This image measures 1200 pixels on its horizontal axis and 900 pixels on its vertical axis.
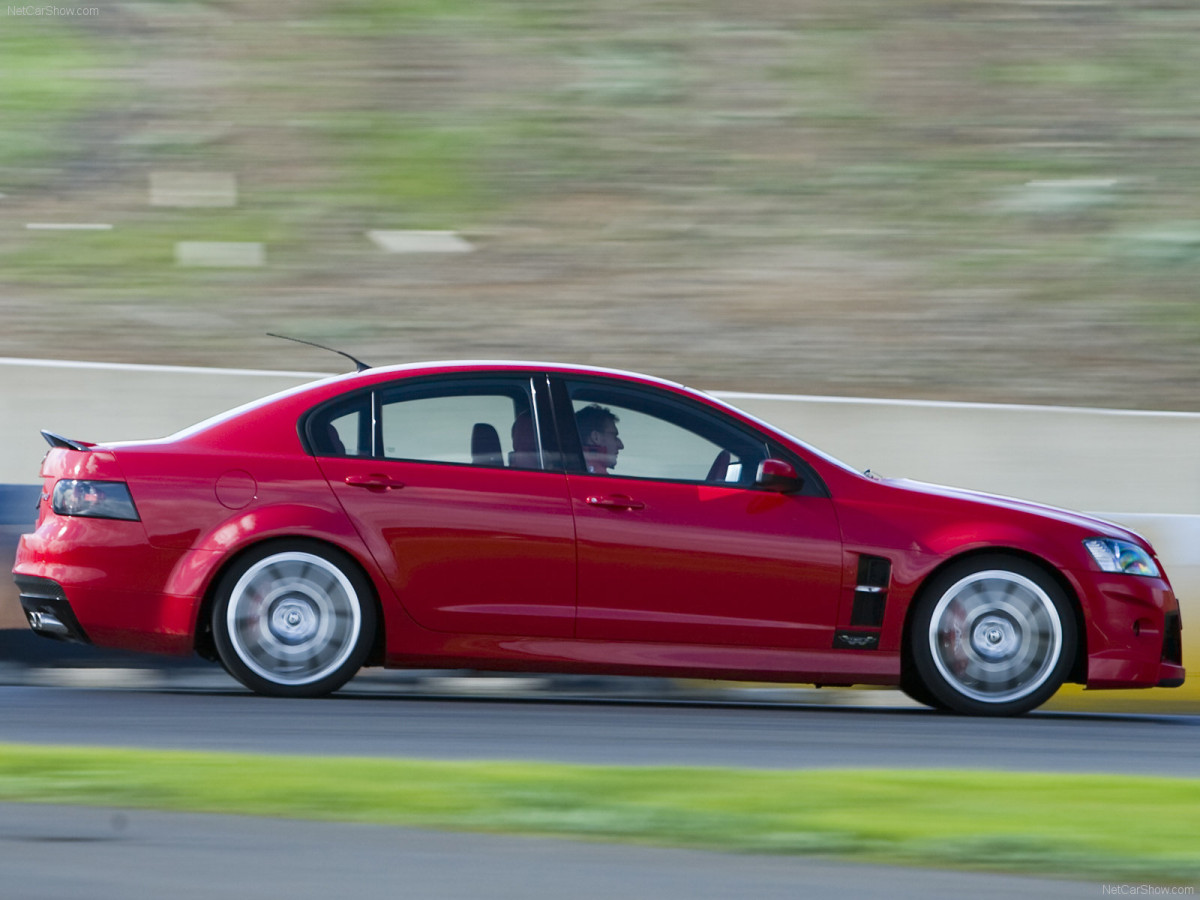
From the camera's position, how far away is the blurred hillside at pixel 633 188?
15430 mm

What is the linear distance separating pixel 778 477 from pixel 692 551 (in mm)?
451

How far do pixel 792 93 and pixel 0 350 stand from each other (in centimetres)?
785

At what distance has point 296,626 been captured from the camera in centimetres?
749

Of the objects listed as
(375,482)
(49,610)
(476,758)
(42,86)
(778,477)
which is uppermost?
(42,86)

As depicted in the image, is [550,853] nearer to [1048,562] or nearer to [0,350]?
[1048,562]

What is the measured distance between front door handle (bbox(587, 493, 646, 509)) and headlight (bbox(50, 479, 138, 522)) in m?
1.75

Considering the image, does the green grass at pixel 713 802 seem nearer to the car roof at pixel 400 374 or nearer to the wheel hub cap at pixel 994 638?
the wheel hub cap at pixel 994 638

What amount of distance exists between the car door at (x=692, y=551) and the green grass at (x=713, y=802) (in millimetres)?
1770
